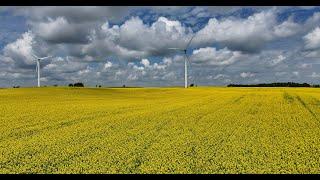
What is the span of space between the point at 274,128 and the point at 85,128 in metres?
8.20

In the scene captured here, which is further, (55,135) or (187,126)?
(187,126)

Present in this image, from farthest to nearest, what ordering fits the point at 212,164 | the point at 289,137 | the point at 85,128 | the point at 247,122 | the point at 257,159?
1. the point at 247,122
2. the point at 85,128
3. the point at 289,137
4. the point at 257,159
5. the point at 212,164

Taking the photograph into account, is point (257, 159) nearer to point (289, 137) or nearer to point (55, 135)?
point (289, 137)

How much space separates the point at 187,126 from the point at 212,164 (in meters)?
8.67

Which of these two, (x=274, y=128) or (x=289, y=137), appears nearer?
(x=289, y=137)

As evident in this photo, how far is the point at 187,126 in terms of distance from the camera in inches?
756

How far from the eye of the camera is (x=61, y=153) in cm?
1211
